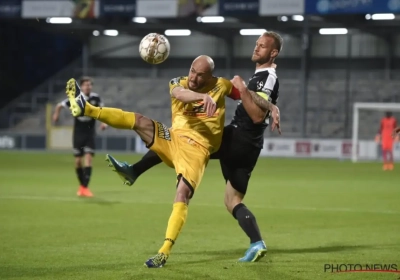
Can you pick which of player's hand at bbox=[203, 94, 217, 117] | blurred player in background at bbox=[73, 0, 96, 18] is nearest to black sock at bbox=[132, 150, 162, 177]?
player's hand at bbox=[203, 94, 217, 117]

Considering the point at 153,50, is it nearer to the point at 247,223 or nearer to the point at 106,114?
the point at 106,114

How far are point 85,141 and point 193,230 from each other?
573 cm

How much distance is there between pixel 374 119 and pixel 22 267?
33.8 m

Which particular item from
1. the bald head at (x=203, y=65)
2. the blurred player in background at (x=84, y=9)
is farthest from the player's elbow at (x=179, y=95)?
the blurred player in background at (x=84, y=9)

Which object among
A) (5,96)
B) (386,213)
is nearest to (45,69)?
(5,96)

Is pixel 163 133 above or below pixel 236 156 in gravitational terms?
above

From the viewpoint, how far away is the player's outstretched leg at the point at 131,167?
841cm

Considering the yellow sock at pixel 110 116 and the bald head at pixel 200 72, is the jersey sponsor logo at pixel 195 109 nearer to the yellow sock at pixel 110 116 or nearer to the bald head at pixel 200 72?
the bald head at pixel 200 72

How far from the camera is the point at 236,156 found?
855cm

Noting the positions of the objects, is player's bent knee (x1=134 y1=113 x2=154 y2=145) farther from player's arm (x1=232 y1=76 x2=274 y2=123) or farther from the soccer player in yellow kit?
player's arm (x1=232 y1=76 x2=274 y2=123)

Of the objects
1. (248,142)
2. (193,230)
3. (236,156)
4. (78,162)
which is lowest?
(193,230)

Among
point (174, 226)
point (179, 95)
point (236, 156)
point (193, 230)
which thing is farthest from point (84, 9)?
point (174, 226)

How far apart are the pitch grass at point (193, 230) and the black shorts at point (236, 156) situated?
2.69ft

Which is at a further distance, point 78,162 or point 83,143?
point 83,143
